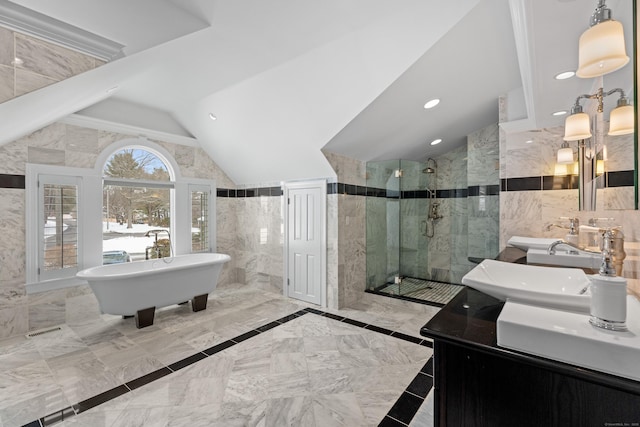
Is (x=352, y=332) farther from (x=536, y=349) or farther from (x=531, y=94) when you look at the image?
(x=531, y=94)

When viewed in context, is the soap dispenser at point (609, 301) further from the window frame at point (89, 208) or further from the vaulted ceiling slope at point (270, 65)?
the window frame at point (89, 208)

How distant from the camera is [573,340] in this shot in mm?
739

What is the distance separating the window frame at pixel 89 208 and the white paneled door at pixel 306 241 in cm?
167

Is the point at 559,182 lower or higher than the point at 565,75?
lower

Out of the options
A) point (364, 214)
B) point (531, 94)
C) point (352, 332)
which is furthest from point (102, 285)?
point (531, 94)

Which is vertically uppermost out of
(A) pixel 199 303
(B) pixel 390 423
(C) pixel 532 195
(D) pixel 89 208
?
(C) pixel 532 195

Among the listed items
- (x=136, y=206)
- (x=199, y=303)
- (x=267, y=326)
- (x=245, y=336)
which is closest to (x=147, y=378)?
(x=245, y=336)

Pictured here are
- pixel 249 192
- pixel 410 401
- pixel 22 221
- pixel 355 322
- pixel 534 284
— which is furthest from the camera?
pixel 249 192

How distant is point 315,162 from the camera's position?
374 cm

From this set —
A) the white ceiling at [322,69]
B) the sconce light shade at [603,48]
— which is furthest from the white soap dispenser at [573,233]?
the sconce light shade at [603,48]

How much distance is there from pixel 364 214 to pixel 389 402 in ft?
8.63

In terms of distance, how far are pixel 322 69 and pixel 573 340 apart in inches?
101

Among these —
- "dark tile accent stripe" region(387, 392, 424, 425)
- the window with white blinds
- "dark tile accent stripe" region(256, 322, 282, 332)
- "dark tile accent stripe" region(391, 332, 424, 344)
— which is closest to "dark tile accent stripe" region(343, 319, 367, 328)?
"dark tile accent stripe" region(391, 332, 424, 344)

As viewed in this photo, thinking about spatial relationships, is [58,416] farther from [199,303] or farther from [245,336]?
[199,303]
